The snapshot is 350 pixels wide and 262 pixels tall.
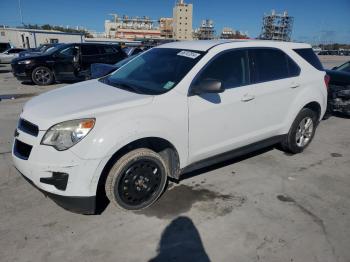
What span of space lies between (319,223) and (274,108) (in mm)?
1720

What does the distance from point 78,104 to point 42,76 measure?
33.7 feet

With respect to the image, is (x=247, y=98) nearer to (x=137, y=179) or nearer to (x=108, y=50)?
(x=137, y=179)

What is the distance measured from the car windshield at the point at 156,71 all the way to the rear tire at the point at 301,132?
214cm

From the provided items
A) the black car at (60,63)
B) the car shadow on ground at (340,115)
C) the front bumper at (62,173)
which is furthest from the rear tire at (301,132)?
the black car at (60,63)

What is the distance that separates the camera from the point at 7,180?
4.04 metres

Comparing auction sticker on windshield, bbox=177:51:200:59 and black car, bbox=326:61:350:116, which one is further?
black car, bbox=326:61:350:116

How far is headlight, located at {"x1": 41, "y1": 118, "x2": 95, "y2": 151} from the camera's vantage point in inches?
111

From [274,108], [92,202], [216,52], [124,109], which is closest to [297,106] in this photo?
[274,108]

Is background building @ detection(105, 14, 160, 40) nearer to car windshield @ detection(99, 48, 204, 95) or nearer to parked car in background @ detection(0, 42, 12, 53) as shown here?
parked car in background @ detection(0, 42, 12, 53)

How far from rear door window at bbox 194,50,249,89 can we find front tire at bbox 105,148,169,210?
108 centimetres

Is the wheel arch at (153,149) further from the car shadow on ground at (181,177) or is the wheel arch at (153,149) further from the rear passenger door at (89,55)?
the rear passenger door at (89,55)

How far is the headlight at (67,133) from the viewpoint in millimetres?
2826

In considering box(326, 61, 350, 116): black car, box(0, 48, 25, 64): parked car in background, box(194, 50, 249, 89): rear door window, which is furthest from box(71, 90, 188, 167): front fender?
box(0, 48, 25, 64): parked car in background

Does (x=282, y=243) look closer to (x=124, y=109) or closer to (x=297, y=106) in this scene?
(x=124, y=109)
